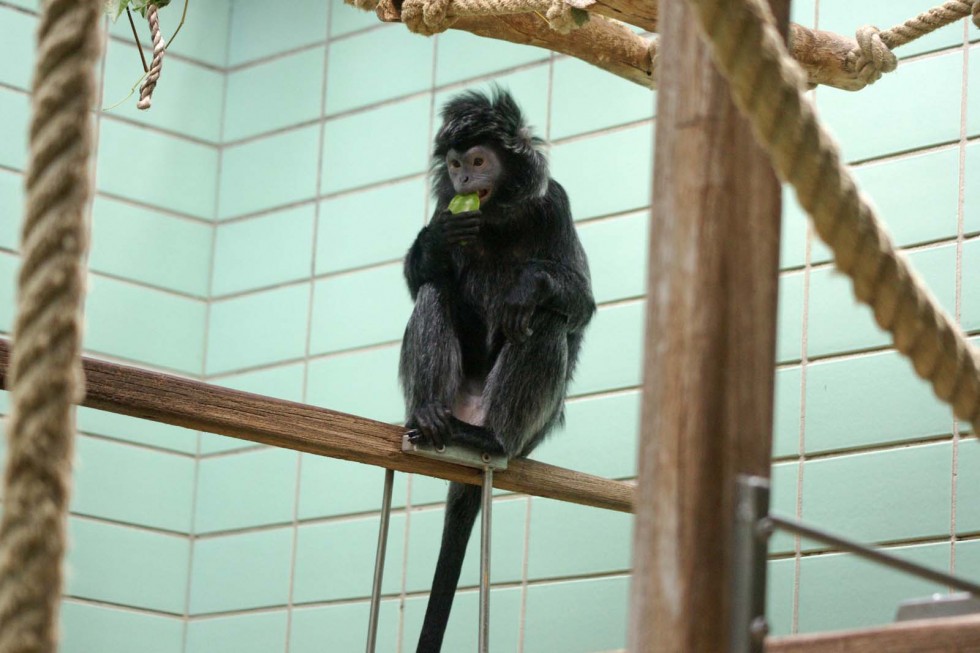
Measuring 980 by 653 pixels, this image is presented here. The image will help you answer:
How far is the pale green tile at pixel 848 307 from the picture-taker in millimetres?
4027

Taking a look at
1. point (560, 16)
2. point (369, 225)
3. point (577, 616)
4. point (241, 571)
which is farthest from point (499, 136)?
point (241, 571)

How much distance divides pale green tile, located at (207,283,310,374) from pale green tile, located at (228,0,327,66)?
105cm

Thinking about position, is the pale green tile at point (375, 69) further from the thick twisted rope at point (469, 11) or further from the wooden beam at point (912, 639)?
the wooden beam at point (912, 639)

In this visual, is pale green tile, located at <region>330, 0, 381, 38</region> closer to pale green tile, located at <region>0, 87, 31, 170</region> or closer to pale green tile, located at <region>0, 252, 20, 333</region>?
pale green tile, located at <region>0, 87, 31, 170</region>

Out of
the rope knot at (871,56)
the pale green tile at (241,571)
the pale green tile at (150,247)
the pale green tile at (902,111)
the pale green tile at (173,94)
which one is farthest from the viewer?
the pale green tile at (173,94)

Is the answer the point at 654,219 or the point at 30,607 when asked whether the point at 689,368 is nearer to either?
the point at 654,219

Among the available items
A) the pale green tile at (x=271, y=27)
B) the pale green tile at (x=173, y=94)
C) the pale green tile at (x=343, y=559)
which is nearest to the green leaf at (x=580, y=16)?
the pale green tile at (x=343, y=559)

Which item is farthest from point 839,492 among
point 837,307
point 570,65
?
point 570,65

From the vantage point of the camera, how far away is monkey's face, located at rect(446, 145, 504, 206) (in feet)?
13.8

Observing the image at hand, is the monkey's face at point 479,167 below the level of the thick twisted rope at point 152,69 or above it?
above

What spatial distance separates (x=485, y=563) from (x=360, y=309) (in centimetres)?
219

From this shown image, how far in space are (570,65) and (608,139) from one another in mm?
345

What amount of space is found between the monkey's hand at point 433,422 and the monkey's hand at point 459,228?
51 cm

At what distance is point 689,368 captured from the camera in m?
1.27
